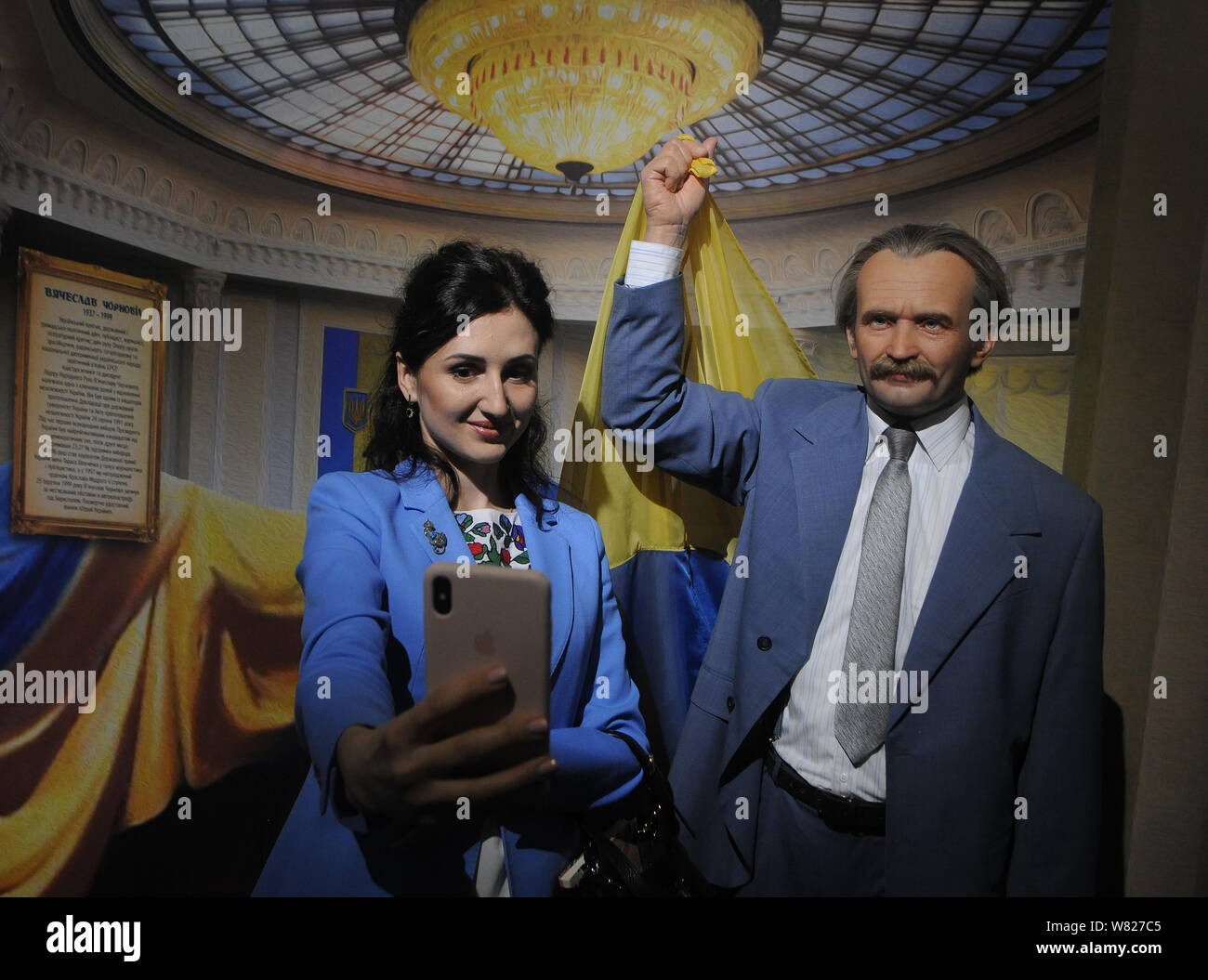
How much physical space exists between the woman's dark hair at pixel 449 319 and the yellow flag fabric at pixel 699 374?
19cm

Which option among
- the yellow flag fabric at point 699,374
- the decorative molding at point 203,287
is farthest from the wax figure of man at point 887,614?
the decorative molding at point 203,287

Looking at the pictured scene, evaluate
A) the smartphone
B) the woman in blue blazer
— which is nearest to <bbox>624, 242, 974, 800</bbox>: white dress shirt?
the woman in blue blazer

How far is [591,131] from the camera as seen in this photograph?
1928 mm

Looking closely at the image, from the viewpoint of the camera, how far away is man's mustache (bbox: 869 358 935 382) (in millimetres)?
1519

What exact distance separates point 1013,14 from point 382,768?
6.67 ft

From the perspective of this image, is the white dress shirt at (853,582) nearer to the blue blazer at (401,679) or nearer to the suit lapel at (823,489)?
the suit lapel at (823,489)

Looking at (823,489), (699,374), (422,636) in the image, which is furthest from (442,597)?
(699,374)

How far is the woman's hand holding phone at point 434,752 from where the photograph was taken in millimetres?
1078

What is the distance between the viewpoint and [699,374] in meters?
1.81

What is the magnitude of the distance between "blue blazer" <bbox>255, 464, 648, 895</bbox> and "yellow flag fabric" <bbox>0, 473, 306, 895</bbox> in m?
0.79

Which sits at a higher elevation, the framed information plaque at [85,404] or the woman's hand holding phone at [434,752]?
the framed information plaque at [85,404]

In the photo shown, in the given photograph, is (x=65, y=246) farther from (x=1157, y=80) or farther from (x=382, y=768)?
(x=1157, y=80)

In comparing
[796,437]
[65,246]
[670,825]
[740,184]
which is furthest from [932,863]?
[65,246]

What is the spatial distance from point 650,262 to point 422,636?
2.61 ft
